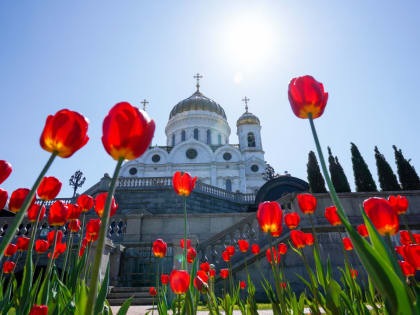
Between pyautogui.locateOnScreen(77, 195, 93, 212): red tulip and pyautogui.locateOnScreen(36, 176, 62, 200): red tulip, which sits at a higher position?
pyautogui.locateOnScreen(77, 195, 93, 212): red tulip

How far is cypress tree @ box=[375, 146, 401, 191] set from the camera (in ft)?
59.5

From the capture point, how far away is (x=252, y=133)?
43.3 metres

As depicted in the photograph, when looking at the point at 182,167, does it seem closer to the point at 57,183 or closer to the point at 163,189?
the point at 163,189

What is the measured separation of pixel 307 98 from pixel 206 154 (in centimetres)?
3827

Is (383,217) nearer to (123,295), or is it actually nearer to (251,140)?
(123,295)

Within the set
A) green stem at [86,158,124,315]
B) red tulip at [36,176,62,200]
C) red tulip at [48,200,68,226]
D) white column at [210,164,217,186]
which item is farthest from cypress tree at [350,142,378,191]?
green stem at [86,158,124,315]

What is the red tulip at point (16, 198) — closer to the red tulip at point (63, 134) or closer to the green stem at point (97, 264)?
the red tulip at point (63, 134)

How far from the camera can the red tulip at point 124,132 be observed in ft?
3.13

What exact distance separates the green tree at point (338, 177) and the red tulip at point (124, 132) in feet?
68.0

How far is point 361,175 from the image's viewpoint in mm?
19781

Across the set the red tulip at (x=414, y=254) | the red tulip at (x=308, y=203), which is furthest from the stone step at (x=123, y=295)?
the red tulip at (x=414, y=254)

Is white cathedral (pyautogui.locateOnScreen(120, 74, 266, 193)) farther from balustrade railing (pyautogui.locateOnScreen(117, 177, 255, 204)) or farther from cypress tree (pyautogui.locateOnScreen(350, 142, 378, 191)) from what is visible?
cypress tree (pyautogui.locateOnScreen(350, 142, 378, 191))

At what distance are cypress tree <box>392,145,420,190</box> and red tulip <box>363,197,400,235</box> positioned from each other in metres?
20.3

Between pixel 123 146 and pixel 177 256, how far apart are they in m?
6.38
